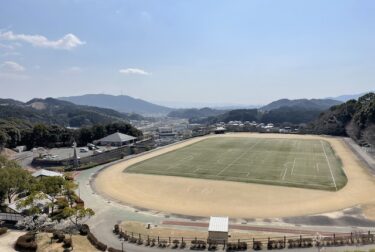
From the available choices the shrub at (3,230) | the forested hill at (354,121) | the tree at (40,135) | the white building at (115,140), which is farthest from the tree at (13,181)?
the forested hill at (354,121)

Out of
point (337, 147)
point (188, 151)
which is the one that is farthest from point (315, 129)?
point (188, 151)

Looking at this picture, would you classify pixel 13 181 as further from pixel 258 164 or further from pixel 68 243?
pixel 258 164

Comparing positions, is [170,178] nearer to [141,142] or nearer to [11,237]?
[11,237]

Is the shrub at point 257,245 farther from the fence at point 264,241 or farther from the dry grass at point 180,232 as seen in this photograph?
the dry grass at point 180,232

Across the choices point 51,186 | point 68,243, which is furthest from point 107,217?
point 68,243

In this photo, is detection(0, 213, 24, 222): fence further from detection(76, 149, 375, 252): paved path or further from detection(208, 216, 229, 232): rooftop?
detection(208, 216, 229, 232): rooftop

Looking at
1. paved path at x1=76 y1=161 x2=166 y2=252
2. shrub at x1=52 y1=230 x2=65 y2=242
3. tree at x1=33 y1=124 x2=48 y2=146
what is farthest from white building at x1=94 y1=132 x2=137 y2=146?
shrub at x1=52 y1=230 x2=65 y2=242
